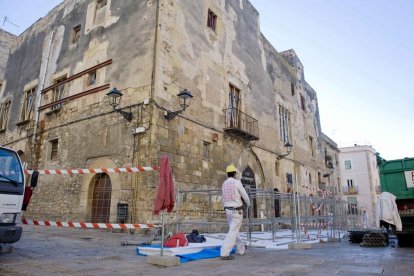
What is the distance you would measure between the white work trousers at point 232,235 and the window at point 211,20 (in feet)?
31.1

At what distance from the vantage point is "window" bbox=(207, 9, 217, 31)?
41.5 ft

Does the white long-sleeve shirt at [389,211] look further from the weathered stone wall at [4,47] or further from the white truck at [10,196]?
the weathered stone wall at [4,47]

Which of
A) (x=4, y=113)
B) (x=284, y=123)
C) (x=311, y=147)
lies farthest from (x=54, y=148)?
(x=311, y=147)

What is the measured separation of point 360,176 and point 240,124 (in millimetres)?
29993

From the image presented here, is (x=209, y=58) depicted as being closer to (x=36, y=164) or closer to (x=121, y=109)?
(x=121, y=109)

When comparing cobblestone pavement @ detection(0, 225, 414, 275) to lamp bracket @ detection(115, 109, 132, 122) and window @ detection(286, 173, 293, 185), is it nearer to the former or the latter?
lamp bracket @ detection(115, 109, 132, 122)

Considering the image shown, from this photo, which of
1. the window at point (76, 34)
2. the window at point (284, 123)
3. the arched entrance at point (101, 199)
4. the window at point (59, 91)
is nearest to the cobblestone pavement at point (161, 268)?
the arched entrance at point (101, 199)

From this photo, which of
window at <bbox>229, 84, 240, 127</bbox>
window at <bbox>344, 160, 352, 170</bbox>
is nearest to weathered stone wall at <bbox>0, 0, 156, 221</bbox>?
window at <bbox>229, 84, 240, 127</bbox>

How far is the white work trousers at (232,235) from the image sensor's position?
4883mm

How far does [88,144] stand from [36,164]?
367 centimetres

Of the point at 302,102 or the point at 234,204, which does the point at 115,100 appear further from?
the point at 302,102

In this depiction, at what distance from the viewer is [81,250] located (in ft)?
17.5

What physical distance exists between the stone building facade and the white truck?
431 centimetres

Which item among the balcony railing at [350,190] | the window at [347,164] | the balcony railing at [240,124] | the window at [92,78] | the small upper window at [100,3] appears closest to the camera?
the window at [92,78]
